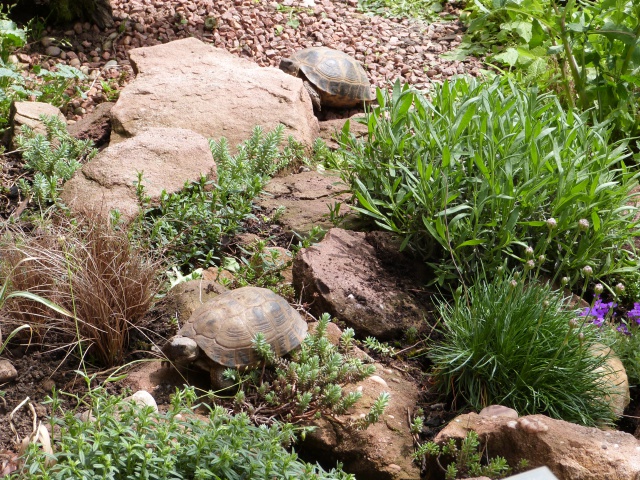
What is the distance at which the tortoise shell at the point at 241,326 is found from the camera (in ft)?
10.6

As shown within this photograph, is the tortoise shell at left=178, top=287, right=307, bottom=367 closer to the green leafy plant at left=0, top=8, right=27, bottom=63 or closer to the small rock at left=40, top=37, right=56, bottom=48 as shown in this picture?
the green leafy plant at left=0, top=8, right=27, bottom=63

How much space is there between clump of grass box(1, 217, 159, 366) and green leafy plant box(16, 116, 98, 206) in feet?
2.78

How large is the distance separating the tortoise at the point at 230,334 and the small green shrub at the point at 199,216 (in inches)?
30.8

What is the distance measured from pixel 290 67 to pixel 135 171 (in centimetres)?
323

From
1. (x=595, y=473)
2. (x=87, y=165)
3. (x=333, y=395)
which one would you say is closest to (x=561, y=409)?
(x=595, y=473)

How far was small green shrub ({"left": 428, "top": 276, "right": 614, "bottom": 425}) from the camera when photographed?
337 centimetres

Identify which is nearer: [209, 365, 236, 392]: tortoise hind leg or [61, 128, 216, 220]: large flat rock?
[209, 365, 236, 392]: tortoise hind leg

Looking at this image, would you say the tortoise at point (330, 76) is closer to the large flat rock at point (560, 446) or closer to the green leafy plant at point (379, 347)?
the green leafy plant at point (379, 347)

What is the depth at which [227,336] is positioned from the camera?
127 inches

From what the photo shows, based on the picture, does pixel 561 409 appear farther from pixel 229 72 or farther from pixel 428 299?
pixel 229 72

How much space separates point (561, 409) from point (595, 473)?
0.56 meters

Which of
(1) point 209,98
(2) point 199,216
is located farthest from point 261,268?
(1) point 209,98

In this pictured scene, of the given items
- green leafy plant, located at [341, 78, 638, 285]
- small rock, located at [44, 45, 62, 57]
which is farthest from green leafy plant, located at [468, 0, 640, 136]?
small rock, located at [44, 45, 62, 57]

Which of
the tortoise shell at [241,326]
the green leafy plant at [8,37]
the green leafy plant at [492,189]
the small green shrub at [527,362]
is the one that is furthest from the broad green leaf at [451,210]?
the green leafy plant at [8,37]
